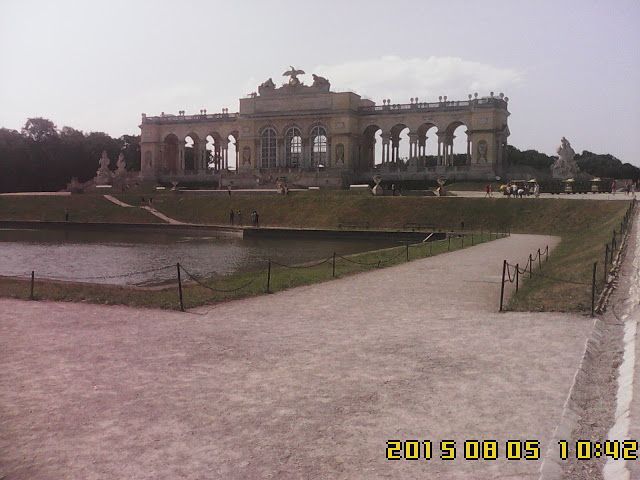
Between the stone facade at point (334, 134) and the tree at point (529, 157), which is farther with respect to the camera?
the tree at point (529, 157)

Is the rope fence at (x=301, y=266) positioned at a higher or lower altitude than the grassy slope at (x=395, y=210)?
lower

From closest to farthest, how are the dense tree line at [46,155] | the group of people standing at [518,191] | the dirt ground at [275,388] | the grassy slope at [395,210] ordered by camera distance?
1. the dirt ground at [275,388]
2. the grassy slope at [395,210]
3. the group of people standing at [518,191]
4. the dense tree line at [46,155]

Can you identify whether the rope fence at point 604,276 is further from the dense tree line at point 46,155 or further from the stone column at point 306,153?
the dense tree line at point 46,155

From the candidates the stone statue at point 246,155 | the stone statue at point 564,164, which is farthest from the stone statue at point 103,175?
the stone statue at point 564,164

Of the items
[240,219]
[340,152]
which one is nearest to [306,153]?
[340,152]

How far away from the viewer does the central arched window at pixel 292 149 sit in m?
86.4

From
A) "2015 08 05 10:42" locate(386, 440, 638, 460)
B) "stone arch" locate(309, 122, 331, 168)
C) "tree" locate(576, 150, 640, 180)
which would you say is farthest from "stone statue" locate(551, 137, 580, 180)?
"2015 08 05 10:42" locate(386, 440, 638, 460)

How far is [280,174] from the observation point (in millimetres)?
80250

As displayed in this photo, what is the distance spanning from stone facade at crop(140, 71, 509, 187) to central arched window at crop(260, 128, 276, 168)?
0.14 m

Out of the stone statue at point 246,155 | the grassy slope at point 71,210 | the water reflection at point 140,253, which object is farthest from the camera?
the stone statue at point 246,155

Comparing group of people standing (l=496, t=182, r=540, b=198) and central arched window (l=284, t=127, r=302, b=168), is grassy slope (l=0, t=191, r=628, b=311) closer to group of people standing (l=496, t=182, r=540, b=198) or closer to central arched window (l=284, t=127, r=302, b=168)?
group of people standing (l=496, t=182, r=540, b=198)

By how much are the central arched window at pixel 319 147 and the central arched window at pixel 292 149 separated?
2160 mm

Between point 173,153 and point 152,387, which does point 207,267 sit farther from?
point 173,153

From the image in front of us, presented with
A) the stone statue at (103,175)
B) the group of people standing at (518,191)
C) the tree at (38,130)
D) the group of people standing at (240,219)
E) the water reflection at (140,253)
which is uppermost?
the tree at (38,130)
